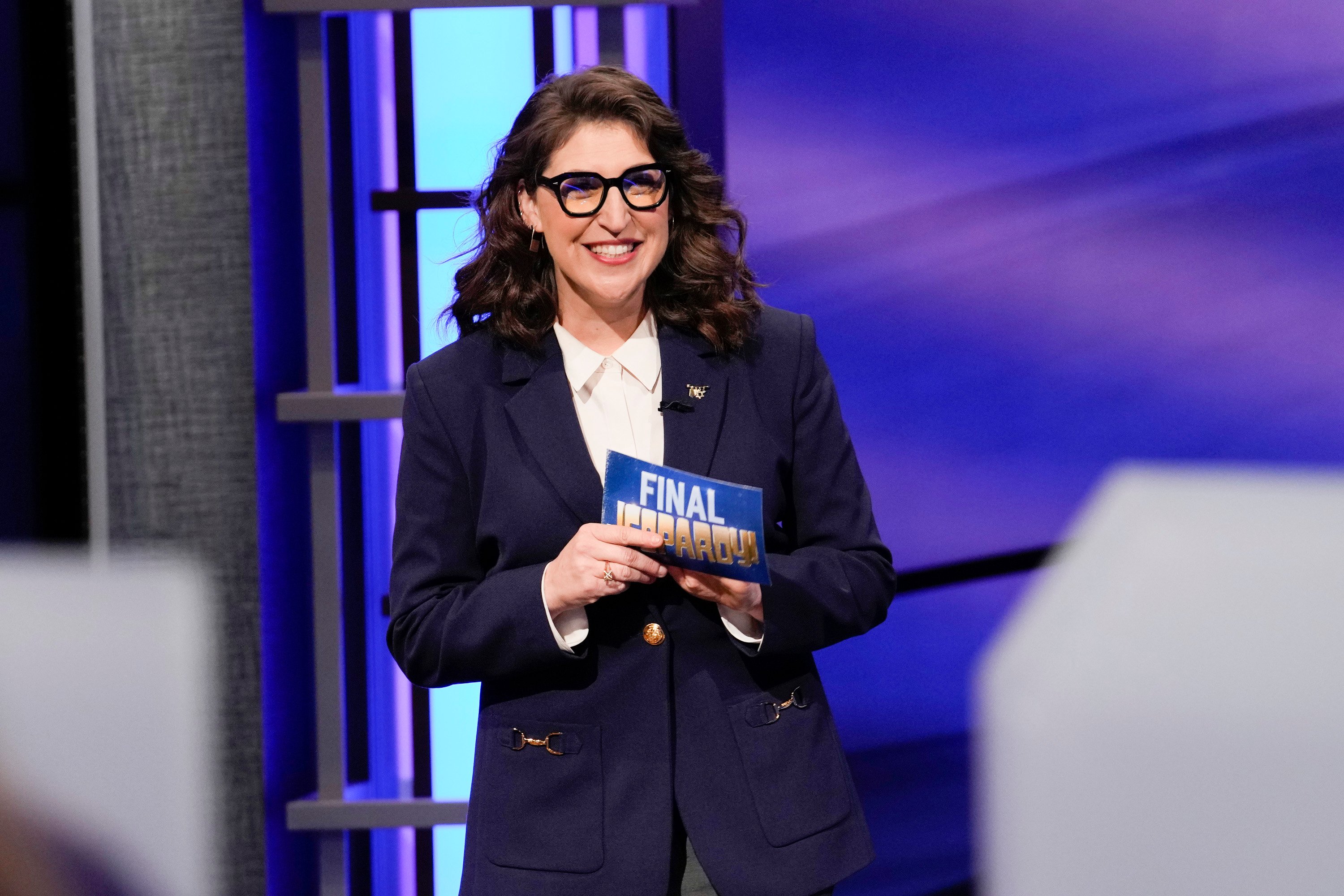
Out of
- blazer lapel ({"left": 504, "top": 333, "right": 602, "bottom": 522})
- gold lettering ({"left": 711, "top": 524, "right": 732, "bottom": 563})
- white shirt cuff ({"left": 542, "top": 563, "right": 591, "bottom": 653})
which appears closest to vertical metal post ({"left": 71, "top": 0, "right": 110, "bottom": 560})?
blazer lapel ({"left": 504, "top": 333, "right": 602, "bottom": 522})

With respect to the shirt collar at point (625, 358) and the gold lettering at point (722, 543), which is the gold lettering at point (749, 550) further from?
the shirt collar at point (625, 358)

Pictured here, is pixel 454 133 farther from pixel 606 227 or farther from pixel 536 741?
pixel 536 741

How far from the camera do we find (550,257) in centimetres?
171

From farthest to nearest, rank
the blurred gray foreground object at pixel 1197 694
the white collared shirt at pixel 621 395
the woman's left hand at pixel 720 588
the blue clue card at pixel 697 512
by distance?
the blurred gray foreground object at pixel 1197 694 < the white collared shirt at pixel 621 395 < the woman's left hand at pixel 720 588 < the blue clue card at pixel 697 512

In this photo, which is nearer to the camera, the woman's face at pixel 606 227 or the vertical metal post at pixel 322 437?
the woman's face at pixel 606 227

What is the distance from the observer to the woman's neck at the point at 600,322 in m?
1.65

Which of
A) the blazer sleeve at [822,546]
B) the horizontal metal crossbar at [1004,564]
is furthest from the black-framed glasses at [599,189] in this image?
the horizontal metal crossbar at [1004,564]

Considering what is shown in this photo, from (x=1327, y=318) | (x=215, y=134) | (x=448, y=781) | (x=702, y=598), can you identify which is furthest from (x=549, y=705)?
(x=1327, y=318)

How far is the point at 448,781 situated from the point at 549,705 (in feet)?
3.52

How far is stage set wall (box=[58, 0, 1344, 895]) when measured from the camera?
2.45 meters

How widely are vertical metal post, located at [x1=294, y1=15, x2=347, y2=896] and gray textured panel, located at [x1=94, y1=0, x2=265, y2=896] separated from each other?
111 millimetres

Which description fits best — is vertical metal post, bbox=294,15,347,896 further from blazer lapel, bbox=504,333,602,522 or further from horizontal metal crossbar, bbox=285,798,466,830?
blazer lapel, bbox=504,333,602,522

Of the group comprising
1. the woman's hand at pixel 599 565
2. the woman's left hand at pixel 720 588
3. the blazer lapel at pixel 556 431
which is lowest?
the woman's left hand at pixel 720 588

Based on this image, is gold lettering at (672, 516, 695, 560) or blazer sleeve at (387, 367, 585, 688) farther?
blazer sleeve at (387, 367, 585, 688)
